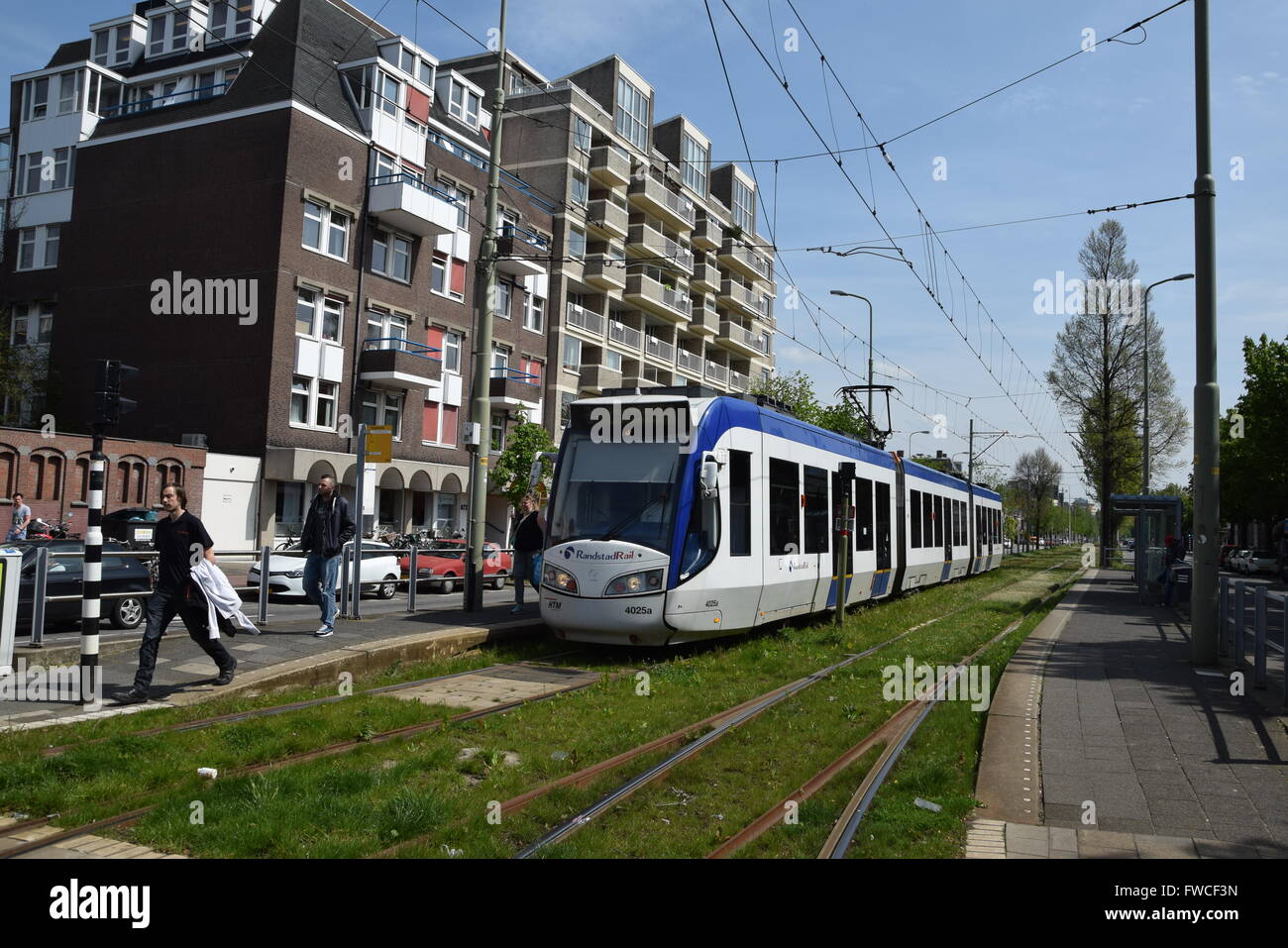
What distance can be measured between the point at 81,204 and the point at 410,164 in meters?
11.5

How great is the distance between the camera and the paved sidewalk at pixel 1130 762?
5.14 metres

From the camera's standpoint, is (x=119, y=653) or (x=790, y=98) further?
(x=790, y=98)

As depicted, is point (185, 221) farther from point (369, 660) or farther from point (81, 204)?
point (369, 660)

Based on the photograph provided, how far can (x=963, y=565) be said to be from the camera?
30.4m

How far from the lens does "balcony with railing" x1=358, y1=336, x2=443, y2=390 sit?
3312 centimetres

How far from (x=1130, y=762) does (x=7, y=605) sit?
29.8 ft

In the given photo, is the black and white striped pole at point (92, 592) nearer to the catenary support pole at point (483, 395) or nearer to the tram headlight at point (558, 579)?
the tram headlight at point (558, 579)

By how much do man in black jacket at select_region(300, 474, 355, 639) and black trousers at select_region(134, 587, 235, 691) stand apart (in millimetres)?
2731

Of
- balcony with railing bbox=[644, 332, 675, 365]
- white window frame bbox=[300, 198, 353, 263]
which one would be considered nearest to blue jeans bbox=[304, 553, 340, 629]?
white window frame bbox=[300, 198, 353, 263]

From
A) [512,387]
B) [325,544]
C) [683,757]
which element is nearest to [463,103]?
[512,387]

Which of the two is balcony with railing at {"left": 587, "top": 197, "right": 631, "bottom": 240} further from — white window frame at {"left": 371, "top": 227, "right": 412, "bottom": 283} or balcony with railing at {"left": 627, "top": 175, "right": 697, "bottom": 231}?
white window frame at {"left": 371, "top": 227, "right": 412, "bottom": 283}
